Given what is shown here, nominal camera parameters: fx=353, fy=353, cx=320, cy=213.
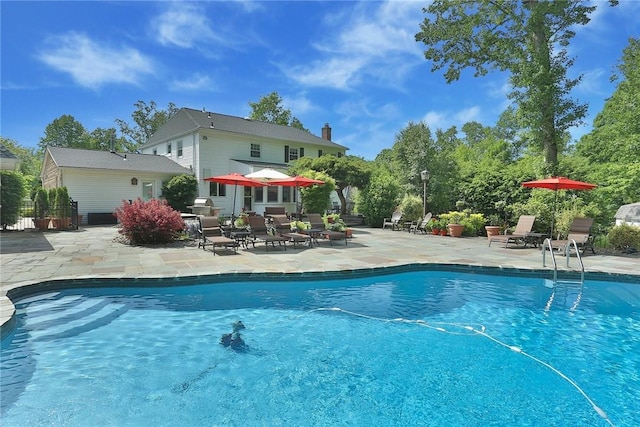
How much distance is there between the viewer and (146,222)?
10.9 metres

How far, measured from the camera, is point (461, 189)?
58.9 feet

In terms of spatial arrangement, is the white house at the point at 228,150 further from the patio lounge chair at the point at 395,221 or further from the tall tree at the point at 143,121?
the tall tree at the point at 143,121

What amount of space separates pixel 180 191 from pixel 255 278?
51.8ft

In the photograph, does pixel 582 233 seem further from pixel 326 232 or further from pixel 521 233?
A: pixel 326 232

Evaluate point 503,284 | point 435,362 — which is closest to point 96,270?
point 435,362

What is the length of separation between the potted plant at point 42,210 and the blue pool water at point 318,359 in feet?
37.3

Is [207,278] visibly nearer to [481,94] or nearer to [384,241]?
[384,241]

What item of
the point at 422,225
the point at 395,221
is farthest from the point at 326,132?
the point at 422,225

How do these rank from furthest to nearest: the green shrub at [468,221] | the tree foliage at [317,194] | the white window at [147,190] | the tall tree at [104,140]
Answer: the tall tree at [104,140], the white window at [147,190], the tree foliage at [317,194], the green shrub at [468,221]

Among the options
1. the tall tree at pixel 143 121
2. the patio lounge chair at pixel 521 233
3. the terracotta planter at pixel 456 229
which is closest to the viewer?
the patio lounge chair at pixel 521 233

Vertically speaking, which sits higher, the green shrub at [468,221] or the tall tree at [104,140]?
the tall tree at [104,140]

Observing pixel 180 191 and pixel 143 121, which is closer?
pixel 180 191

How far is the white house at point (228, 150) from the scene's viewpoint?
22.6 meters

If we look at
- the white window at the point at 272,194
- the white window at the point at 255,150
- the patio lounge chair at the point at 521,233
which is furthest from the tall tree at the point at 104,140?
the patio lounge chair at the point at 521,233
